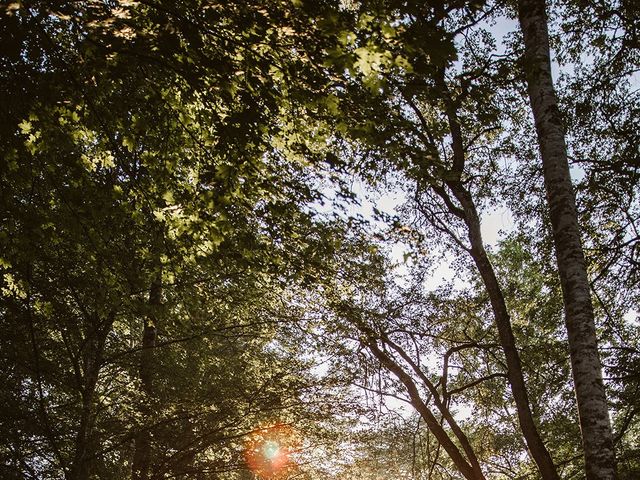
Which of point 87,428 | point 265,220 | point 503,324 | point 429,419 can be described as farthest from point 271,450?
point 265,220

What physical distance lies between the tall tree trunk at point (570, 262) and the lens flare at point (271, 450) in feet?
17.0

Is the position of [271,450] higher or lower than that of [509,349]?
lower

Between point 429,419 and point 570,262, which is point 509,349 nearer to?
point 429,419

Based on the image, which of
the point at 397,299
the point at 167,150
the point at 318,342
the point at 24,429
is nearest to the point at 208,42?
the point at 167,150

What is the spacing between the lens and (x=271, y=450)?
11.0 m

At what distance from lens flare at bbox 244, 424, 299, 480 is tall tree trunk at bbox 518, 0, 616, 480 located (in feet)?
17.0

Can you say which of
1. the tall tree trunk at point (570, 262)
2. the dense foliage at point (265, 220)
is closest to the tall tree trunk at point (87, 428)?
the dense foliage at point (265, 220)

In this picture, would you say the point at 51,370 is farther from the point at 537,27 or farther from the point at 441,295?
the point at 537,27

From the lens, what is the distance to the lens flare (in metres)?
8.82

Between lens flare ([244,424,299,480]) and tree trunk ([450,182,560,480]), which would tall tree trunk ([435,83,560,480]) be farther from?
lens flare ([244,424,299,480])

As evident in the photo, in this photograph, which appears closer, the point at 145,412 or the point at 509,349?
the point at 509,349

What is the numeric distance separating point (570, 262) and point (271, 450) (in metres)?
8.60

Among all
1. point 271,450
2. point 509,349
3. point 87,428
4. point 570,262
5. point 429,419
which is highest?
point 509,349

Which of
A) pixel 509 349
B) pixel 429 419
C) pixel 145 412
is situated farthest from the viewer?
pixel 429 419
